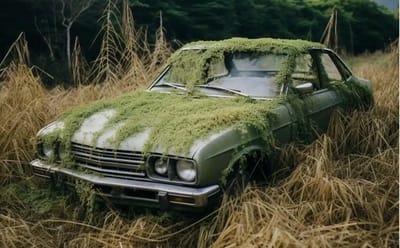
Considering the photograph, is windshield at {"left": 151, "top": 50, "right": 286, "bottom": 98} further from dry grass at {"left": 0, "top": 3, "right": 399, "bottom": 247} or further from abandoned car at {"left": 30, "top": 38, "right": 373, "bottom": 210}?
dry grass at {"left": 0, "top": 3, "right": 399, "bottom": 247}

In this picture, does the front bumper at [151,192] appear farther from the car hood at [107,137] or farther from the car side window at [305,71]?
the car side window at [305,71]

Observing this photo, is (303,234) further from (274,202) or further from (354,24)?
(354,24)

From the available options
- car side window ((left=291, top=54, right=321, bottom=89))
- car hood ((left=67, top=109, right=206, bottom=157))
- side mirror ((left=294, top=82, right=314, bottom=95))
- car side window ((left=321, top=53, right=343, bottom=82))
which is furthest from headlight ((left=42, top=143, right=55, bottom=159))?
car side window ((left=321, top=53, right=343, bottom=82))

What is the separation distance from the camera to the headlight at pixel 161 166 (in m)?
3.79

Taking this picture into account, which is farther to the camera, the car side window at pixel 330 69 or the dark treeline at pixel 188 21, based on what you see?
the dark treeline at pixel 188 21

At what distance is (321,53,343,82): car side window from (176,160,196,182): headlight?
2.64 m

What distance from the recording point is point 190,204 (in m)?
3.62

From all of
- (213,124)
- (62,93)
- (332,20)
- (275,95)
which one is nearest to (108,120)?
(213,124)

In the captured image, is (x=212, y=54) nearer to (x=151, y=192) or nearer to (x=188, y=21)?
(x=151, y=192)

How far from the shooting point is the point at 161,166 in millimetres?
3816

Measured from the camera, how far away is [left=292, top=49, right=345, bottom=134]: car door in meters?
5.11

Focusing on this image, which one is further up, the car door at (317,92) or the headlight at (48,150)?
the car door at (317,92)

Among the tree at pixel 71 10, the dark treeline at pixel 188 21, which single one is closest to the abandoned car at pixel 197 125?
the dark treeline at pixel 188 21

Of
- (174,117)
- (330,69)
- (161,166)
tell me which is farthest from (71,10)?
(161,166)
